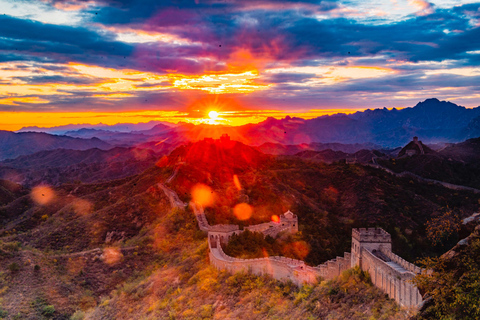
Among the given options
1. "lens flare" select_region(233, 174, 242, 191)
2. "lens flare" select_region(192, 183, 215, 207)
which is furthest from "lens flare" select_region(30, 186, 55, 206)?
"lens flare" select_region(233, 174, 242, 191)

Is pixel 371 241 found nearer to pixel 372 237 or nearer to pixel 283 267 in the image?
pixel 372 237

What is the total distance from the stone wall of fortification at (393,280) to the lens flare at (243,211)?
37035mm

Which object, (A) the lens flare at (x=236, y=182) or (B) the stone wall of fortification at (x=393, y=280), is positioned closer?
(B) the stone wall of fortification at (x=393, y=280)

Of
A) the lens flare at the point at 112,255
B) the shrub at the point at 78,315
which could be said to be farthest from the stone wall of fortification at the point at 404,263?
the lens flare at the point at 112,255

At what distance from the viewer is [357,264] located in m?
26.0

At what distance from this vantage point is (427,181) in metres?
106

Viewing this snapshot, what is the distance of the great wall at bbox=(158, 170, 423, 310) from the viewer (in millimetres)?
20161

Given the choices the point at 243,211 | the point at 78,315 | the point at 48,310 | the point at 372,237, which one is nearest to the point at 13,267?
the point at 48,310

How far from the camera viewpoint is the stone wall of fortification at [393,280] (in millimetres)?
19059

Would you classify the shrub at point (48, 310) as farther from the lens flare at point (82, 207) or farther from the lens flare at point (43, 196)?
the lens flare at point (43, 196)

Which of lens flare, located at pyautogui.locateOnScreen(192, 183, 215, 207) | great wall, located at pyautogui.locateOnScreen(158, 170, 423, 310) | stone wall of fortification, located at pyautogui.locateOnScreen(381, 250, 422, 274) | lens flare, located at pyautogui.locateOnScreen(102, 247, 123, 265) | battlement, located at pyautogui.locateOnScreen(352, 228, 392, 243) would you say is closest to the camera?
great wall, located at pyautogui.locateOnScreen(158, 170, 423, 310)

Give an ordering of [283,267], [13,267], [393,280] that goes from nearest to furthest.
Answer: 1. [393,280]
2. [283,267]
3. [13,267]

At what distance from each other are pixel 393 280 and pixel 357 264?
199 inches

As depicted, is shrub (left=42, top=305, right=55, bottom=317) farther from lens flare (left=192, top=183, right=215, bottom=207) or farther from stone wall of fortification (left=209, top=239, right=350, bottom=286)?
lens flare (left=192, top=183, right=215, bottom=207)
